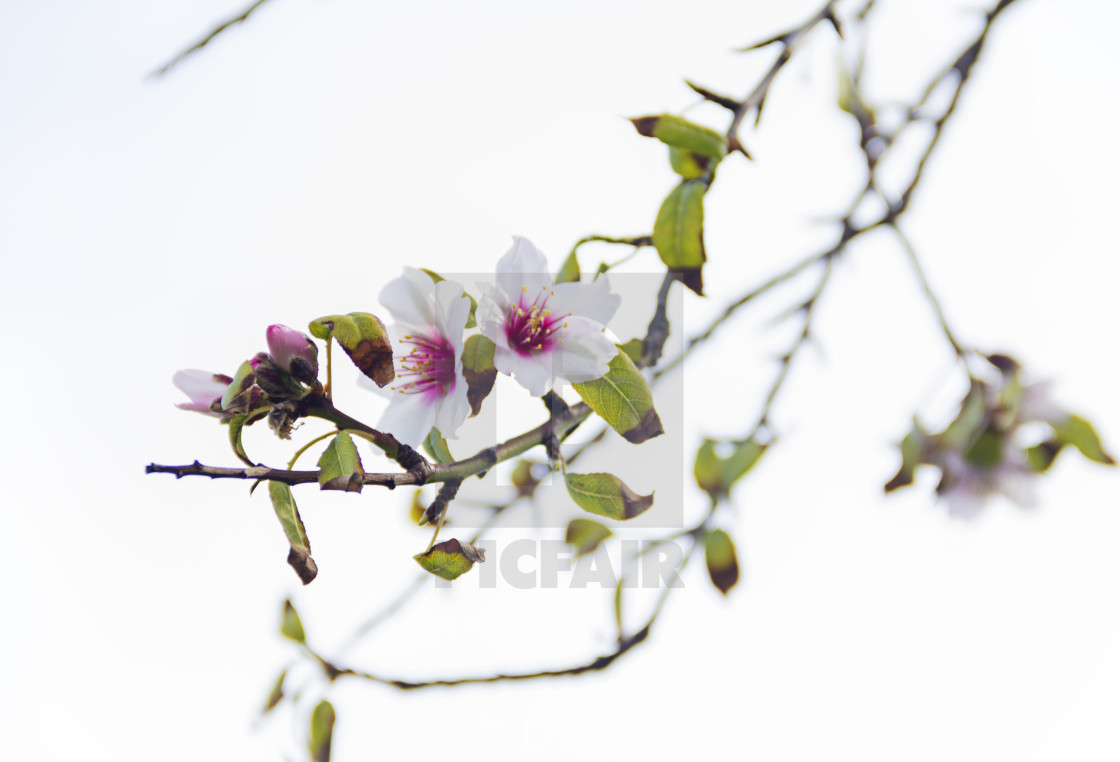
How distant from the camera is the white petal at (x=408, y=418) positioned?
455 mm

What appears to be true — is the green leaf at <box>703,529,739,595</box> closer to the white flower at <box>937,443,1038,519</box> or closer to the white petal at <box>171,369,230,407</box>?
the white flower at <box>937,443,1038,519</box>

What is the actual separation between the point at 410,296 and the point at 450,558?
17 centimetres

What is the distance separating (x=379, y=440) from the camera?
0.41 metres

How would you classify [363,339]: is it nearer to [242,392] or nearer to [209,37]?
[242,392]

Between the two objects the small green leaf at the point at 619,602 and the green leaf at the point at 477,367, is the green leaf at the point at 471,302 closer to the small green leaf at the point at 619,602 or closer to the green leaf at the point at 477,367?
the green leaf at the point at 477,367

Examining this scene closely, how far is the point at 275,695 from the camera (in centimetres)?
70

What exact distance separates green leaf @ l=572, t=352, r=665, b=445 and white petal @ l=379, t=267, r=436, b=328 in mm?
107

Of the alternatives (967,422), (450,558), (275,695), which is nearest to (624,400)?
(450,558)

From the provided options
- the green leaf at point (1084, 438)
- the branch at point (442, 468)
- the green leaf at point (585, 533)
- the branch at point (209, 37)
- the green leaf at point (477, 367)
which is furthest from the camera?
the green leaf at point (585, 533)

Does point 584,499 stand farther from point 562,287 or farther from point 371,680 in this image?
point 371,680

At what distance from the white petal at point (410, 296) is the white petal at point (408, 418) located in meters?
0.05

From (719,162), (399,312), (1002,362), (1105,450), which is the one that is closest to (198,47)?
(399,312)

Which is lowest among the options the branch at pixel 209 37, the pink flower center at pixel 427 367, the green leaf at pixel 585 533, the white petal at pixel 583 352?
the green leaf at pixel 585 533

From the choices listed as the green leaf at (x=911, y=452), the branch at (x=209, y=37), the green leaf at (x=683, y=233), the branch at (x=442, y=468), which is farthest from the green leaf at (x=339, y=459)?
the green leaf at (x=911, y=452)
